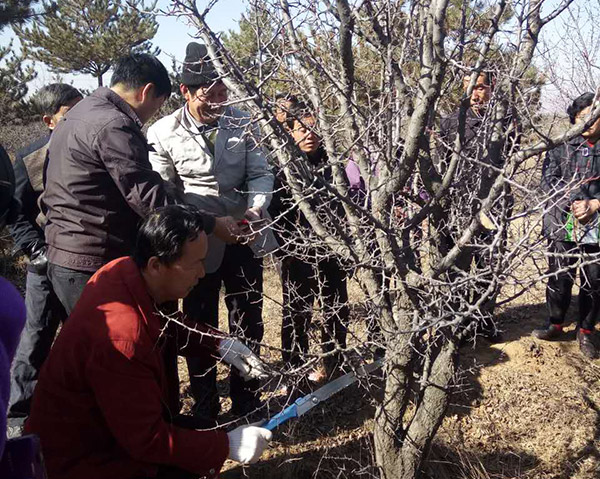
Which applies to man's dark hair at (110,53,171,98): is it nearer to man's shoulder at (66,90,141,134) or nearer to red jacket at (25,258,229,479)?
man's shoulder at (66,90,141,134)

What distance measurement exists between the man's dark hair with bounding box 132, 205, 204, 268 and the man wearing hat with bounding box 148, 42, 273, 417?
2.98ft

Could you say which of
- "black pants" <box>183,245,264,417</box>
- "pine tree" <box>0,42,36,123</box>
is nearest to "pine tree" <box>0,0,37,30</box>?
"pine tree" <box>0,42,36,123</box>

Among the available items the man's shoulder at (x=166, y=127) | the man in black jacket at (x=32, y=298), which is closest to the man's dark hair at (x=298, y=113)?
the man's shoulder at (x=166, y=127)

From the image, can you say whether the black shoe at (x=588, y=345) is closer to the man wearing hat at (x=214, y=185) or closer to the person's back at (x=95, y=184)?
the man wearing hat at (x=214, y=185)

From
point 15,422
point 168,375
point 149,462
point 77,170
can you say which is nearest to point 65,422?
point 149,462

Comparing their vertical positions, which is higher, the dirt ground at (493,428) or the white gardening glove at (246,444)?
the white gardening glove at (246,444)

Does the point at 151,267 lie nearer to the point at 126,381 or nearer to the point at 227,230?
the point at 126,381

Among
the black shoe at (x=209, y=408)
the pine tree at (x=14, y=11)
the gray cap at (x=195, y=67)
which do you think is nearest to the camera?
the gray cap at (x=195, y=67)

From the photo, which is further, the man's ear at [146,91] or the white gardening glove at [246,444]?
the man's ear at [146,91]

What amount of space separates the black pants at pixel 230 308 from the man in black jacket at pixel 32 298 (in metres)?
0.73

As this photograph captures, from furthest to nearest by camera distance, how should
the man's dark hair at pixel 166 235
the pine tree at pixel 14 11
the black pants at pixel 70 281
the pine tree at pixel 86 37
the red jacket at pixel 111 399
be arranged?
the pine tree at pixel 86 37, the pine tree at pixel 14 11, the black pants at pixel 70 281, the man's dark hair at pixel 166 235, the red jacket at pixel 111 399

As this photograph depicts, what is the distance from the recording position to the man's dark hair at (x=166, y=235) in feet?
6.04

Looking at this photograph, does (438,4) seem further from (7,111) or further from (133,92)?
(7,111)

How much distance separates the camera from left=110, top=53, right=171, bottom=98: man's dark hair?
245 cm
